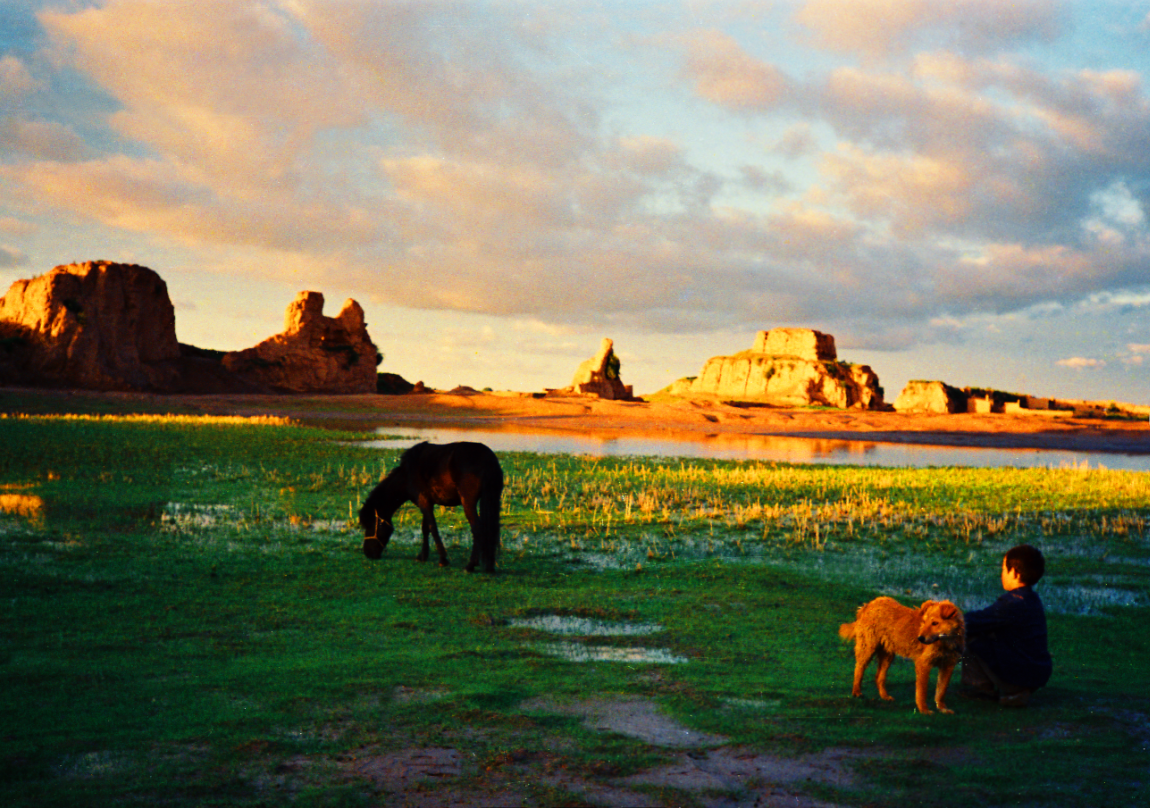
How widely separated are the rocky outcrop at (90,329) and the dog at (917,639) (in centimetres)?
10607

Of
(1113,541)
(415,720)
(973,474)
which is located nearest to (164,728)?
(415,720)

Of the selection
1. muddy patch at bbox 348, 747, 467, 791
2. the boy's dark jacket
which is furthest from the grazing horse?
the boy's dark jacket

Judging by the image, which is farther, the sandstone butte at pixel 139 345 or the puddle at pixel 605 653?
the sandstone butte at pixel 139 345

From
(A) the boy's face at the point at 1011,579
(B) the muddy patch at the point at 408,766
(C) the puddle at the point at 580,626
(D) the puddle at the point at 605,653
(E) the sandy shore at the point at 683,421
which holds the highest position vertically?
(E) the sandy shore at the point at 683,421

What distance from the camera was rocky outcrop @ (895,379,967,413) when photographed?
186625mm

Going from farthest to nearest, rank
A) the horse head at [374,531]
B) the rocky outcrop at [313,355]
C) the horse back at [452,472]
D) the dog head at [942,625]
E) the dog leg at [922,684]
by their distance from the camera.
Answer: the rocky outcrop at [313,355] → the horse head at [374,531] → the horse back at [452,472] → the dog leg at [922,684] → the dog head at [942,625]

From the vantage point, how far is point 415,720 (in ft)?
21.4

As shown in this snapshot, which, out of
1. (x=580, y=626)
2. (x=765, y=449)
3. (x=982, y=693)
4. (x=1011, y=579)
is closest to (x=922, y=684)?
(x=982, y=693)

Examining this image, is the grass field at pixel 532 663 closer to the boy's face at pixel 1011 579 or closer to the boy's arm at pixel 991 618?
the boy's arm at pixel 991 618

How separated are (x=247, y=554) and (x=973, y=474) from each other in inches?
1102

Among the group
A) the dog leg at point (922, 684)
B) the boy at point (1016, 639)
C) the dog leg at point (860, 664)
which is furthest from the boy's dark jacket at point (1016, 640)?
the dog leg at point (860, 664)

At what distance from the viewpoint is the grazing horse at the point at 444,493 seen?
1319cm

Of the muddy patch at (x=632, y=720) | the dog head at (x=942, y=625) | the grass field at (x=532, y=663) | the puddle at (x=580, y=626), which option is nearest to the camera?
the grass field at (x=532, y=663)

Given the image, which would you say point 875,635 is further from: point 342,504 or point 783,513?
point 342,504
